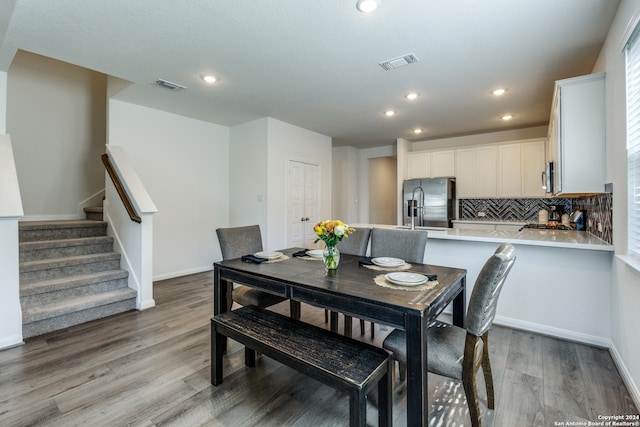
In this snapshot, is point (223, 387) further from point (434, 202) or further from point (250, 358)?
point (434, 202)

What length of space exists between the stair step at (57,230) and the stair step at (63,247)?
0.34 ft

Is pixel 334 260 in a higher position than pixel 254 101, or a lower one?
lower

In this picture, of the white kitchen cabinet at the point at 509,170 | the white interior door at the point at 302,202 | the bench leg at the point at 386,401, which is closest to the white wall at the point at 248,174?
the white interior door at the point at 302,202

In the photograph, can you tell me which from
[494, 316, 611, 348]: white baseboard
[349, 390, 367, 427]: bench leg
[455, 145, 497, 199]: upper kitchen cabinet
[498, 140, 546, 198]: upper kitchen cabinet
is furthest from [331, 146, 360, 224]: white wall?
[349, 390, 367, 427]: bench leg

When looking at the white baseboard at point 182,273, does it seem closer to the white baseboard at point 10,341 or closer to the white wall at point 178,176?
the white wall at point 178,176

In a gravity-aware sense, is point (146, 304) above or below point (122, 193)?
below

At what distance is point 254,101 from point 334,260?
2.80 m

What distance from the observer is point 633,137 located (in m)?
1.76

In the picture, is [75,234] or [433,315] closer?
[433,315]

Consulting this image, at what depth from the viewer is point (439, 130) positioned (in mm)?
5422

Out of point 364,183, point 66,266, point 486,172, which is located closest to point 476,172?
point 486,172

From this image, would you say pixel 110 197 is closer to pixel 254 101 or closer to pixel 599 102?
pixel 254 101

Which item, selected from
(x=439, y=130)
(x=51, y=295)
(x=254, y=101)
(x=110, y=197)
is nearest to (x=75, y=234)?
(x=110, y=197)

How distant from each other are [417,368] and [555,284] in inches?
80.1
